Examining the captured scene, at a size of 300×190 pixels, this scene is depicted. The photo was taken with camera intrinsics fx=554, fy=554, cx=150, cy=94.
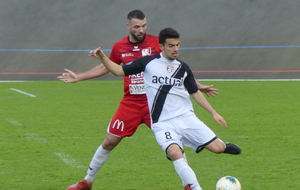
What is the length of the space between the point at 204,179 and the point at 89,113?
23.1 feet

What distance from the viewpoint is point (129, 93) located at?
22.7 ft

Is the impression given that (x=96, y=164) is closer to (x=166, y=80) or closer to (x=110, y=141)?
(x=110, y=141)

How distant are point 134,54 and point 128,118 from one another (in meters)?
0.82

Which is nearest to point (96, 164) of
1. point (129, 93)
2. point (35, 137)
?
point (129, 93)

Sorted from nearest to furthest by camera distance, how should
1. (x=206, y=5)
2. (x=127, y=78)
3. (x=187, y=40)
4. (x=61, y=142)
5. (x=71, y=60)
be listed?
(x=127, y=78), (x=61, y=142), (x=71, y=60), (x=187, y=40), (x=206, y=5)

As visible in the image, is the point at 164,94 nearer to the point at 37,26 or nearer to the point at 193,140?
the point at 193,140

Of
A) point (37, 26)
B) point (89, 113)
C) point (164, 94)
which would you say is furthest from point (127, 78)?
point (37, 26)

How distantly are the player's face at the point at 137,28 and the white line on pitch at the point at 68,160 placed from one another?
2242 mm

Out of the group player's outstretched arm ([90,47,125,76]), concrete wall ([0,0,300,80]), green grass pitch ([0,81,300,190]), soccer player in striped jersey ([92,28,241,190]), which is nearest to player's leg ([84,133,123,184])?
green grass pitch ([0,81,300,190])

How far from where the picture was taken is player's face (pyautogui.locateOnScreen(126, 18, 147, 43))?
6641 mm

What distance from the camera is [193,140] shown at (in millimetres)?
5848

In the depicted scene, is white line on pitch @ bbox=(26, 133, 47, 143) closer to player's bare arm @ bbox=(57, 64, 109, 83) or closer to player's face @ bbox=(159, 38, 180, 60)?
player's bare arm @ bbox=(57, 64, 109, 83)

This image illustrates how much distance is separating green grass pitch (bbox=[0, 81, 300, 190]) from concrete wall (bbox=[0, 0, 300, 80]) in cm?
700

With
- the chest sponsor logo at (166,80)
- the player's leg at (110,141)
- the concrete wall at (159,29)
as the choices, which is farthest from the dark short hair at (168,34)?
the concrete wall at (159,29)
